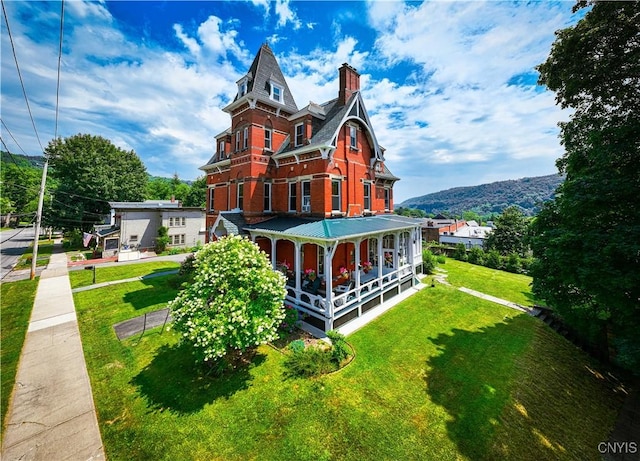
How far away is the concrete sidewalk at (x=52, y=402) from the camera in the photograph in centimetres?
586

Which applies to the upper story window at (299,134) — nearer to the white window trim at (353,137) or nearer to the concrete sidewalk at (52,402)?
the white window trim at (353,137)

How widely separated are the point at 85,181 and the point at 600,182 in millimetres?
52486

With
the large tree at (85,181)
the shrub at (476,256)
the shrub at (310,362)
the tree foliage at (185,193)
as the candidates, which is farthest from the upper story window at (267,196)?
the tree foliage at (185,193)

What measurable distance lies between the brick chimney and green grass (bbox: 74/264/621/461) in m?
15.6

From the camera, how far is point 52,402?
7.27m

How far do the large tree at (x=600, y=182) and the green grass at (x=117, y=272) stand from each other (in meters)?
28.1

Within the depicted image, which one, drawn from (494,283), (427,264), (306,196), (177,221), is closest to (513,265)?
(494,283)

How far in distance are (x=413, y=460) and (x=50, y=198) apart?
164 feet

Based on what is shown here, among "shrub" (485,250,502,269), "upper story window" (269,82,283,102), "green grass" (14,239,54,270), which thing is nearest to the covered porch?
"upper story window" (269,82,283,102)

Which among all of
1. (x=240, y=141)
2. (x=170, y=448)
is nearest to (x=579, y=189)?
(x=170, y=448)

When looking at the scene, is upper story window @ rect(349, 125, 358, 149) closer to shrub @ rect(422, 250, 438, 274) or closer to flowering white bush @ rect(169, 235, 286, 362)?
flowering white bush @ rect(169, 235, 286, 362)

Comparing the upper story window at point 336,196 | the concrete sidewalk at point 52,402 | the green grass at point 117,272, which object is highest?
the upper story window at point 336,196

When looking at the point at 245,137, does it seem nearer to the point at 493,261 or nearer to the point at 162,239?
the point at 162,239

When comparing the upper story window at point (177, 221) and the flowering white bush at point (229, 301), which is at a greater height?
the upper story window at point (177, 221)
